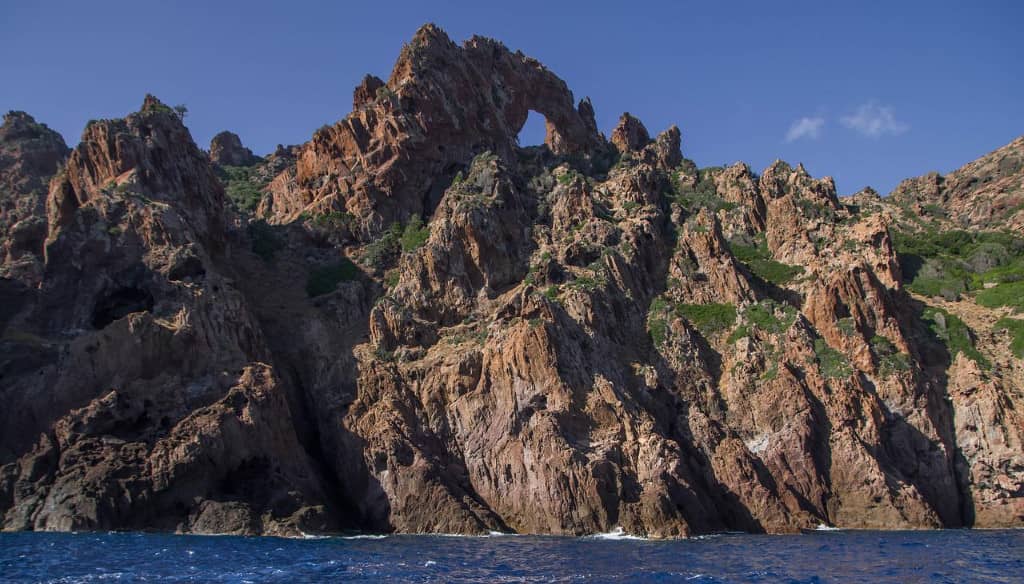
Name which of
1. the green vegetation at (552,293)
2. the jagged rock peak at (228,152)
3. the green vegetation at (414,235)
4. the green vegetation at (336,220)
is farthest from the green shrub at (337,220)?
the jagged rock peak at (228,152)

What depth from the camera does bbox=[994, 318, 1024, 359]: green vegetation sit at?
65250mm

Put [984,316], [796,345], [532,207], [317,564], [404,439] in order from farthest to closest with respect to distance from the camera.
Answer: [532,207], [984,316], [796,345], [404,439], [317,564]

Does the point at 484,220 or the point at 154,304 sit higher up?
the point at 484,220

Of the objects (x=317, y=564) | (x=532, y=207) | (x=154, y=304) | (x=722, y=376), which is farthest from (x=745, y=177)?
(x=317, y=564)

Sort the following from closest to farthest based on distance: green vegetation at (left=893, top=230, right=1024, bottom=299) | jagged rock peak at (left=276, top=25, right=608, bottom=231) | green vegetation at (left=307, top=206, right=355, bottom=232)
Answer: green vegetation at (left=893, top=230, right=1024, bottom=299) < green vegetation at (left=307, top=206, right=355, bottom=232) < jagged rock peak at (left=276, top=25, right=608, bottom=231)

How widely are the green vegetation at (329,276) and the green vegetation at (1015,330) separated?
179 feet

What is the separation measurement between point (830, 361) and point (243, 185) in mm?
81172

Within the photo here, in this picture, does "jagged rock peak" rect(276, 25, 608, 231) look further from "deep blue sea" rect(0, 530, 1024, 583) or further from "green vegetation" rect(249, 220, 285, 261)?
"deep blue sea" rect(0, 530, 1024, 583)

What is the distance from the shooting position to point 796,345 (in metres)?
63.8

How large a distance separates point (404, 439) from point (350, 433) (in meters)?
4.19

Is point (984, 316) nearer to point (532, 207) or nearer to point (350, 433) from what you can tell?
point (532, 207)

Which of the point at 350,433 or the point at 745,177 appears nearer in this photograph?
the point at 350,433

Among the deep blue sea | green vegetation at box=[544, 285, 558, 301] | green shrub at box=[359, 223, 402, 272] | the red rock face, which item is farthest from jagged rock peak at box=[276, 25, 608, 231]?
the deep blue sea

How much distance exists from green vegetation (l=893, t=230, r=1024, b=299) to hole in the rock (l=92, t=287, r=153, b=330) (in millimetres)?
65774
